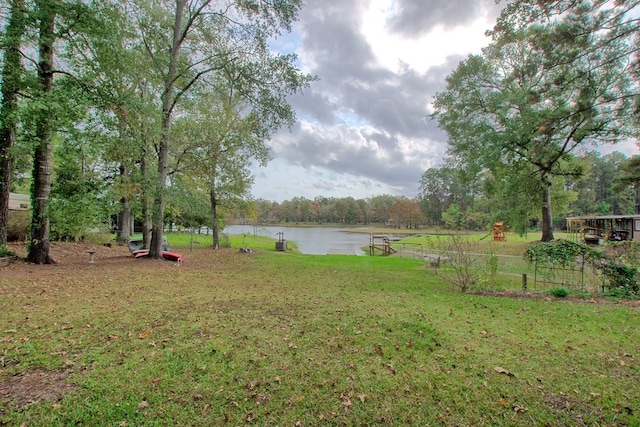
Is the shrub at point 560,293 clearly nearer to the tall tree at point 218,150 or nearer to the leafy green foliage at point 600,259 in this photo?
the leafy green foliage at point 600,259

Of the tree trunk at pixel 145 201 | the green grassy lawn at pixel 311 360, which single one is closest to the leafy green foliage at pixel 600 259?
the green grassy lawn at pixel 311 360

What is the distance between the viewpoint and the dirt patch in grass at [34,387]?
238 cm

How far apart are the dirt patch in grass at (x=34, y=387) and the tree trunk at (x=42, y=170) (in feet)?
23.9

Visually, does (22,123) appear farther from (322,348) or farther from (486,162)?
(486,162)

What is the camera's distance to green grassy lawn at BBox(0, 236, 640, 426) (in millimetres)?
2430

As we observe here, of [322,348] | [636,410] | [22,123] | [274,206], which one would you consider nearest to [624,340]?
[636,410]

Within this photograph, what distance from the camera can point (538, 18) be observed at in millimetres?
6047

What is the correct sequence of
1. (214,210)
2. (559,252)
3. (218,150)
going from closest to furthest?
(559,252)
(218,150)
(214,210)

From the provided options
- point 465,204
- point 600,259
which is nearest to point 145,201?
point 600,259

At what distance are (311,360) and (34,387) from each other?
96.4 inches

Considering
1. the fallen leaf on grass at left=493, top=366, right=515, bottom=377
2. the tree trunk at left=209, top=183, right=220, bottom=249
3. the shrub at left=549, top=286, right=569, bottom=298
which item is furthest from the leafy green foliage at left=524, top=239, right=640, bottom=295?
the tree trunk at left=209, top=183, right=220, bottom=249

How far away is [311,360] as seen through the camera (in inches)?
128

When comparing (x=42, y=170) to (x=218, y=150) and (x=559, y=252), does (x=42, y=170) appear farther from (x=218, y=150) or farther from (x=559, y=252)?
(x=559, y=252)

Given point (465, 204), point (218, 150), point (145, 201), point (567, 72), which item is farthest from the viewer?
point (465, 204)
